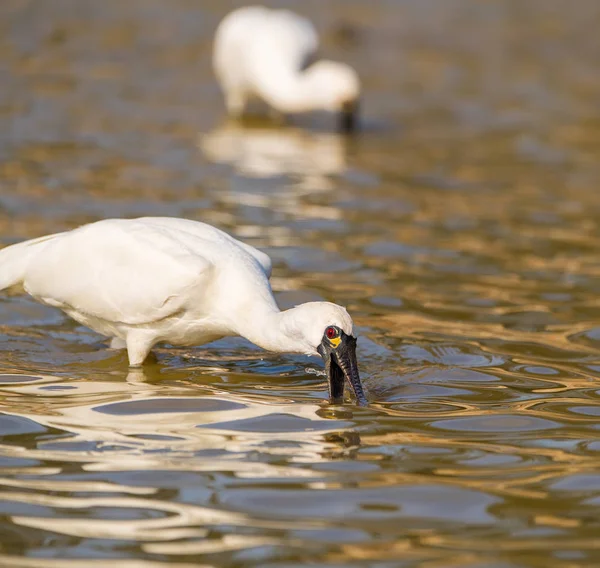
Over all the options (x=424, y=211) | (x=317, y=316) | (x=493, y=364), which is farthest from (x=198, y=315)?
(x=424, y=211)

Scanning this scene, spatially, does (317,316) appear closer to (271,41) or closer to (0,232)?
(0,232)

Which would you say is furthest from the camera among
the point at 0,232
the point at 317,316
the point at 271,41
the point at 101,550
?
the point at 271,41

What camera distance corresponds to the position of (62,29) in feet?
66.8

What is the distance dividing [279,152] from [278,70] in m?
2.33

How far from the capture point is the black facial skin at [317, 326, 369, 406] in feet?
21.3

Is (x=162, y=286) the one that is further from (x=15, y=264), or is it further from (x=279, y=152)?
(x=279, y=152)

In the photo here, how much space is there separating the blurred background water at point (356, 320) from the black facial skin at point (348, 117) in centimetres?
21

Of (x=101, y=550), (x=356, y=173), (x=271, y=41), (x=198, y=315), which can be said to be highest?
(x=271, y=41)

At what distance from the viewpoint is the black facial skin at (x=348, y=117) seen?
53.1ft

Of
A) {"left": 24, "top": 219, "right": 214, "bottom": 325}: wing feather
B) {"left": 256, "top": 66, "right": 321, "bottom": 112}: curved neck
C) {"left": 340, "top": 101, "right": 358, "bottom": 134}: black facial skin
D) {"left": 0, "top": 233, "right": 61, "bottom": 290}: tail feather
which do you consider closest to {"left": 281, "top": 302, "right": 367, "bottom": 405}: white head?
{"left": 24, "top": 219, "right": 214, "bottom": 325}: wing feather

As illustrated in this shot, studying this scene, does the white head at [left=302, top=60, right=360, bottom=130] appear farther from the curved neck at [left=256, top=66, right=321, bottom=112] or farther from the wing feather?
the wing feather

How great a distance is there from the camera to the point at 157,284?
7.12 metres

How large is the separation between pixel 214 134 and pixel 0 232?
18.1ft

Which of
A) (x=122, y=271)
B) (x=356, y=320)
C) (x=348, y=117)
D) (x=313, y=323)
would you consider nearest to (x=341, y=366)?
(x=313, y=323)
